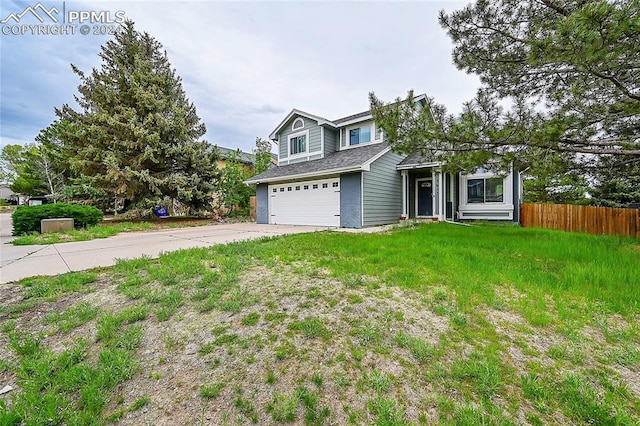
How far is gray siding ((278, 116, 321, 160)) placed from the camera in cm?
1267

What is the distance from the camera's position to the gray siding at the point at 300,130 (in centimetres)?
1267

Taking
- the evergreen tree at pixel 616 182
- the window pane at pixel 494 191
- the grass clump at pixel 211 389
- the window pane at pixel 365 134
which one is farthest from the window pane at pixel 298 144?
the grass clump at pixel 211 389

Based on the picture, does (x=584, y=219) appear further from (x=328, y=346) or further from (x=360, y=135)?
(x=328, y=346)

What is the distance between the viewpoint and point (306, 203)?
11648mm

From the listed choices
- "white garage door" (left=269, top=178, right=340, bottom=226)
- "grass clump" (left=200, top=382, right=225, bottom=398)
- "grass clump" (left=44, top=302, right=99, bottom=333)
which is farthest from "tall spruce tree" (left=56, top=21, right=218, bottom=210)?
"grass clump" (left=200, top=382, right=225, bottom=398)

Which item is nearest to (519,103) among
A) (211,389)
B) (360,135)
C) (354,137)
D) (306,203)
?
(211,389)

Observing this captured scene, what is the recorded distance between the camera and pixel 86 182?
509 inches

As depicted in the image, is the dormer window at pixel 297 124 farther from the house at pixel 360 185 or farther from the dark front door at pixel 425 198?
the dark front door at pixel 425 198

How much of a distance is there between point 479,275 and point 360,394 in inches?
105

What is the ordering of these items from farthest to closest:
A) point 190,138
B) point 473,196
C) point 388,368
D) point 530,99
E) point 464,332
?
point 190,138 < point 473,196 < point 530,99 < point 464,332 < point 388,368

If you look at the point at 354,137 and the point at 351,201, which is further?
the point at 354,137

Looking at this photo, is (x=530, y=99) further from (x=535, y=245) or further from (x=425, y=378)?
(x=425, y=378)

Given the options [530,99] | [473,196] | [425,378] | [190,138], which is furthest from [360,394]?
[190,138]

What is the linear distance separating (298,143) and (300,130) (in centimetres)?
65
